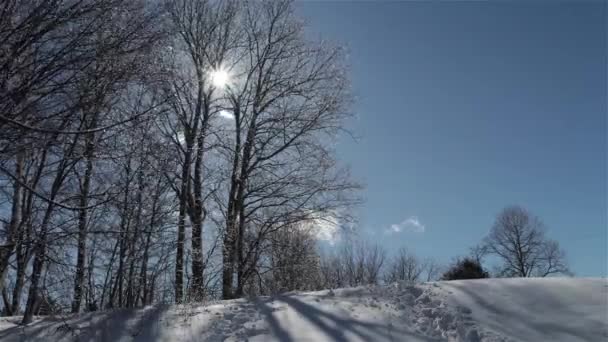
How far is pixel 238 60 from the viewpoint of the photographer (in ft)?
52.7

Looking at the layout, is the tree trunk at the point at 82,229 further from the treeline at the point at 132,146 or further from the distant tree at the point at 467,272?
the distant tree at the point at 467,272

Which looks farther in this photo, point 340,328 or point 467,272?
point 467,272

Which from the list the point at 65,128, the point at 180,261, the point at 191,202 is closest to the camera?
the point at 65,128

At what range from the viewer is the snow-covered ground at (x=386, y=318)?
233 inches

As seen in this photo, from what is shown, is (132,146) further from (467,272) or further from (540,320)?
(467,272)

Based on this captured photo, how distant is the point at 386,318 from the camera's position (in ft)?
21.3

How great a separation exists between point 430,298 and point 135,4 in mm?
6226

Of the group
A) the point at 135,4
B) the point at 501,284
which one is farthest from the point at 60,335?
the point at 501,284

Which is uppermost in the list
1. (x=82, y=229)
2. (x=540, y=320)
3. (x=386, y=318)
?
(x=82, y=229)

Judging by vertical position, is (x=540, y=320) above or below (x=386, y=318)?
below

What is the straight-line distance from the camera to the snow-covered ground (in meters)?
5.92

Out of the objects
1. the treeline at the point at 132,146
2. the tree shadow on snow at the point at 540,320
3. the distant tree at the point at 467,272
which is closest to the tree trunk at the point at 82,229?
the treeline at the point at 132,146

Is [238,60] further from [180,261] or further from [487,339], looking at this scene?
[487,339]

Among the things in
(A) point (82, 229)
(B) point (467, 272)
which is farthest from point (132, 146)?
(B) point (467, 272)
